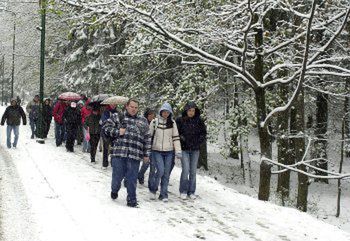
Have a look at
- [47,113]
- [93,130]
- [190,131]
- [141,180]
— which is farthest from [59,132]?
[190,131]

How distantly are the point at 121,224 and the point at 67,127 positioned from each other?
9.95 meters

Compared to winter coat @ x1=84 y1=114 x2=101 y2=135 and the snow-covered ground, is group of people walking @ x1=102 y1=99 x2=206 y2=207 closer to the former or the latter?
the snow-covered ground

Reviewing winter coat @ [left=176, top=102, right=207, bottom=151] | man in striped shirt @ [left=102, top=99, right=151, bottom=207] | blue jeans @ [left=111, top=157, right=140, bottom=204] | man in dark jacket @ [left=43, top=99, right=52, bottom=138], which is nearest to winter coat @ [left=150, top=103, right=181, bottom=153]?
winter coat @ [left=176, top=102, right=207, bottom=151]

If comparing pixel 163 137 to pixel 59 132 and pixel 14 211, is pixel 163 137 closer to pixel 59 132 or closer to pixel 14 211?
pixel 14 211

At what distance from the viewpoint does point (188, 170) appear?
32.7ft

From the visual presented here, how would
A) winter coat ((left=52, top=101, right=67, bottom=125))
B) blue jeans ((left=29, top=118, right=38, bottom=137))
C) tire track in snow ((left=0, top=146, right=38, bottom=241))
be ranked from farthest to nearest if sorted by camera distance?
blue jeans ((left=29, top=118, right=38, bottom=137)) < winter coat ((left=52, top=101, right=67, bottom=125)) < tire track in snow ((left=0, top=146, right=38, bottom=241))

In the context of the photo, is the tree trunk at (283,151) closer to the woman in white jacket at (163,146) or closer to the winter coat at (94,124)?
the winter coat at (94,124)

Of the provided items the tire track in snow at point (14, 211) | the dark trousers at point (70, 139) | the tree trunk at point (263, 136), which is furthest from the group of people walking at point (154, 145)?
the dark trousers at point (70, 139)

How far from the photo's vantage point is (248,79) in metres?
10.4

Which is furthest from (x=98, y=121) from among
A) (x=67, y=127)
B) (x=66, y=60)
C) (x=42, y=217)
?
(x=66, y=60)

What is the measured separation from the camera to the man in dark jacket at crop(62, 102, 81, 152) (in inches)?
649

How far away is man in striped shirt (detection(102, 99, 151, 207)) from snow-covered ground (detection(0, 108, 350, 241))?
1.54ft

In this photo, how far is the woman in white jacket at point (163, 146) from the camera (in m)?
9.50

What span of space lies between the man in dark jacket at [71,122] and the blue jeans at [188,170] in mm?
7474
